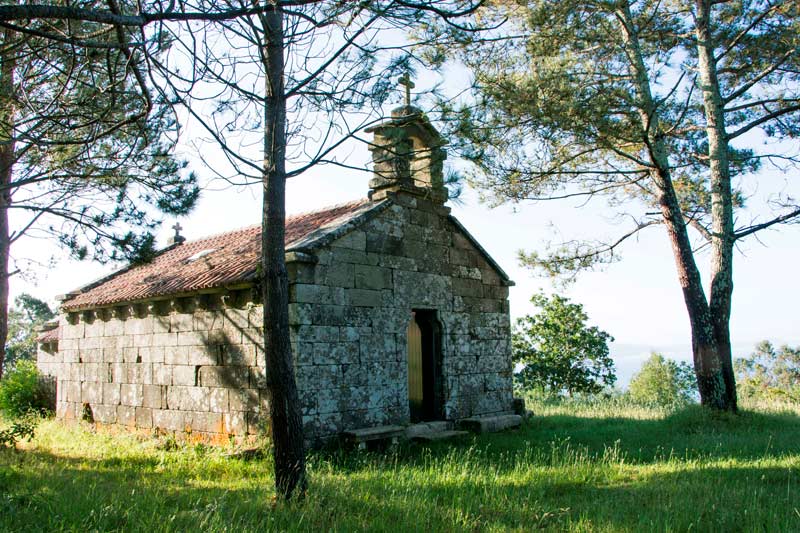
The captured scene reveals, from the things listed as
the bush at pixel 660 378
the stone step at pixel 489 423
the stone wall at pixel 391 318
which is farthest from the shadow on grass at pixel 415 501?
the bush at pixel 660 378

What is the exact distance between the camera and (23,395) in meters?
15.8

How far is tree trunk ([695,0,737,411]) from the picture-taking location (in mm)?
11562

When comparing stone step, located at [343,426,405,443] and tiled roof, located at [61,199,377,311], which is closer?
stone step, located at [343,426,405,443]

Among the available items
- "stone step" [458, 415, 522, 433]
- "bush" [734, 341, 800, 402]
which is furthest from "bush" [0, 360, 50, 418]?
"bush" [734, 341, 800, 402]

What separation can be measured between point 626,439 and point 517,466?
331cm

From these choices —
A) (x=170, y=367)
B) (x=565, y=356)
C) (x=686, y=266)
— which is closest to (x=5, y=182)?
(x=170, y=367)

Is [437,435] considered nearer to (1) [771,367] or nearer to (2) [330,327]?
(2) [330,327]

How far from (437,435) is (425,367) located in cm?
156

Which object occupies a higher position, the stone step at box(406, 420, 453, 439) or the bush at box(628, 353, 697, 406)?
the stone step at box(406, 420, 453, 439)

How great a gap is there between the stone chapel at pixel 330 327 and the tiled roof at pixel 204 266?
53mm

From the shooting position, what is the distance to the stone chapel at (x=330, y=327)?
30.1 feet

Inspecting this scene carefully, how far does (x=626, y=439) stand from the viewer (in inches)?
392

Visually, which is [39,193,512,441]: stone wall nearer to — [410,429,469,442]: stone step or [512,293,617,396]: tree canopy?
[410,429,469,442]: stone step

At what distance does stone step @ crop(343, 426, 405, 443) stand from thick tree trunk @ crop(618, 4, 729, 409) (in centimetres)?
583
